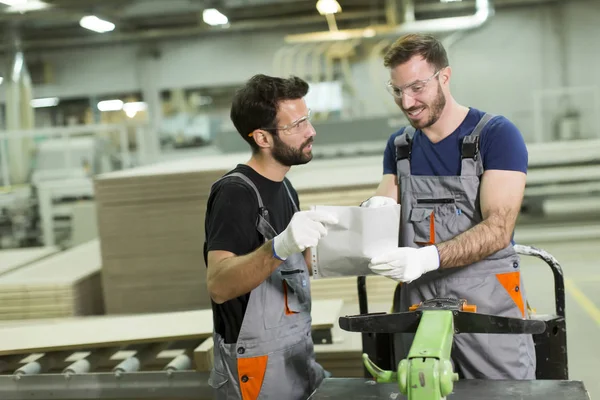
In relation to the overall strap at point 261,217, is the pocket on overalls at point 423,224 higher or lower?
lower

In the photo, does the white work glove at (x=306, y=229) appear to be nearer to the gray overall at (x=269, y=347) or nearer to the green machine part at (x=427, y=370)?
the gray overall at (x=269, y=347)

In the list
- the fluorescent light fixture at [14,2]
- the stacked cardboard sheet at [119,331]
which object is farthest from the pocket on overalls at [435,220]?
the fluorescent light fixture at [14,2]

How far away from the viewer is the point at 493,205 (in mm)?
2219

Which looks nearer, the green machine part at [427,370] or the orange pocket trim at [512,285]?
the green machine part at [427,370]

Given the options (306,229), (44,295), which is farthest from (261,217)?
(44,295)

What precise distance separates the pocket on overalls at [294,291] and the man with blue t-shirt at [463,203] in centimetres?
36

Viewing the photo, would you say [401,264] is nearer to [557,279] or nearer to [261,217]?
[261,217]

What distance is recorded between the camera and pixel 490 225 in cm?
220

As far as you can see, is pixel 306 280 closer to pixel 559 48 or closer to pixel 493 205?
pixel 493 205

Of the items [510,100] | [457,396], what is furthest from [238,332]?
[510,100]

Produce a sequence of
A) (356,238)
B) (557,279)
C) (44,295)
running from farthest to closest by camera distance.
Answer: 1. (44,295)
2. (557,279)
3. (356,238)

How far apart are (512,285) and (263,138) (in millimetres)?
1024

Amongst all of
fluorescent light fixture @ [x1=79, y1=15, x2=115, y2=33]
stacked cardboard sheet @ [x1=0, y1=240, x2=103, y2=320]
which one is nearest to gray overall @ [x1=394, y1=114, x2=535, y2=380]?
stacked cardboard sheet @ [x1=0, y1=240, x2=103, y2=320]

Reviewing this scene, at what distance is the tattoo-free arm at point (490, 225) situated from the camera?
7.07 ft
